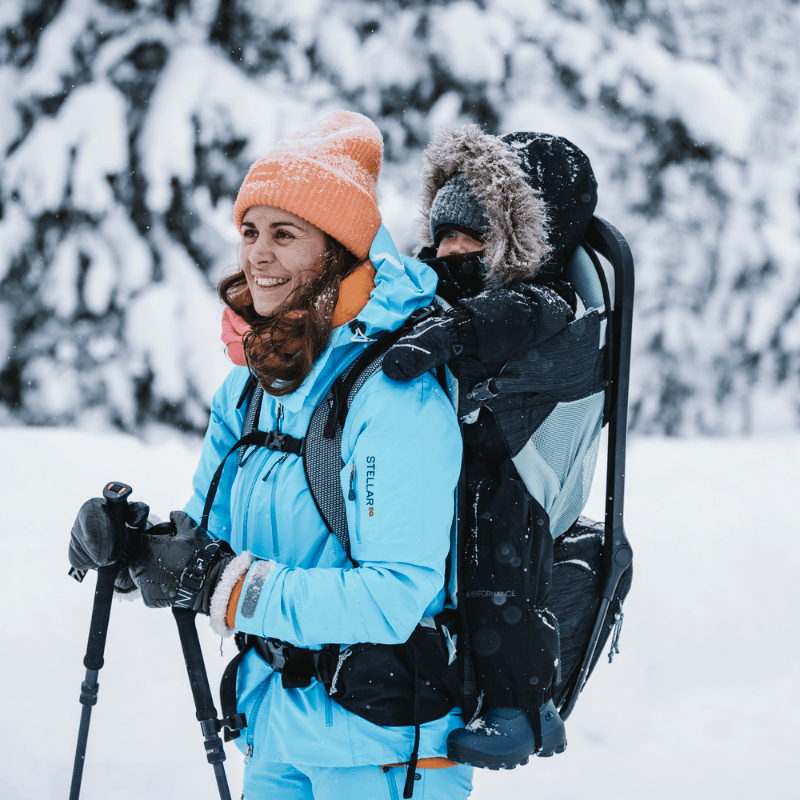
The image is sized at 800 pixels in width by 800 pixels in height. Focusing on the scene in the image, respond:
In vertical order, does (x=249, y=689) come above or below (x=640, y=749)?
above

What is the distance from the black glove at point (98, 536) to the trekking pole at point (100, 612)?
0.06 feet

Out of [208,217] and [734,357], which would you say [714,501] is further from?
[208,217]

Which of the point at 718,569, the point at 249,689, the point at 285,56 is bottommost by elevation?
the point at 249,689

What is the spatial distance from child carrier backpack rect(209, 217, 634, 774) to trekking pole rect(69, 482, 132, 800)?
0.74 feet

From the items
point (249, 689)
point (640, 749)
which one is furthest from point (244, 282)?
point (640, 749)

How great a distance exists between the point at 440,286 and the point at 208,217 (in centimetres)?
410

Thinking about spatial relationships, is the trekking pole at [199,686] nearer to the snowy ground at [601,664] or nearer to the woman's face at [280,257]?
the woman's face at [280,257]

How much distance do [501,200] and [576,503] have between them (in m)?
0.75

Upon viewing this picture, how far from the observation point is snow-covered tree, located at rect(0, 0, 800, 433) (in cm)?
515

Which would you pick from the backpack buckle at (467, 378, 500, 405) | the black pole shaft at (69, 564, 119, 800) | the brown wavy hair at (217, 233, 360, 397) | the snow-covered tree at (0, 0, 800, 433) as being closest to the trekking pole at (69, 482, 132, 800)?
the black pole shaft at (69, 564, 119, 800)

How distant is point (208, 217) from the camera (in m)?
5.46

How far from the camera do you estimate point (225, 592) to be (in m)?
1.45

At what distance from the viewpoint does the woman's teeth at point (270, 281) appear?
172 cm

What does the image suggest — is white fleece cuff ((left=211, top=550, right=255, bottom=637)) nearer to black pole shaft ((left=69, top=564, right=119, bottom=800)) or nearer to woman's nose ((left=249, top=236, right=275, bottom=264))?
black pole shaft ((left=69, top=564, right=119, bottom=800))
